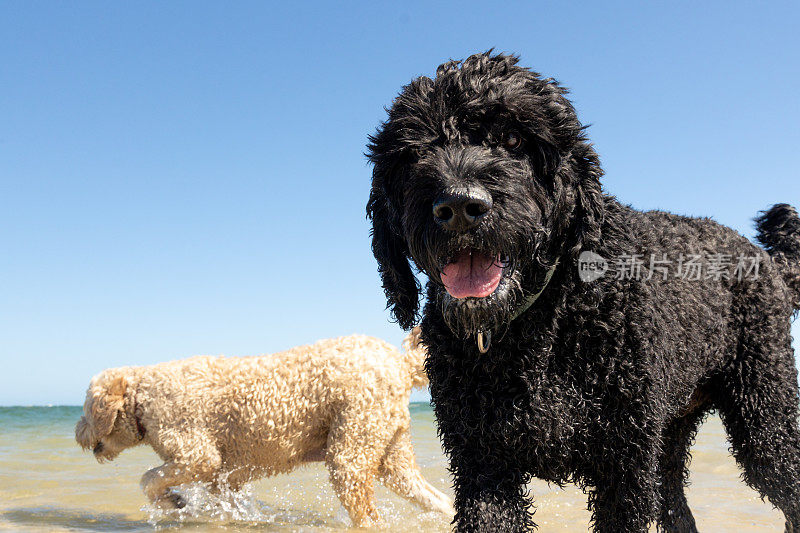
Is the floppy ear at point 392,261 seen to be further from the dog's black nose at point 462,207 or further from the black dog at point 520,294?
the dog's black nose at point 462,207

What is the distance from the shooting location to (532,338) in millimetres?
2531

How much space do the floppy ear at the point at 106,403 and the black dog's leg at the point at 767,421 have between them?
5.29 meters

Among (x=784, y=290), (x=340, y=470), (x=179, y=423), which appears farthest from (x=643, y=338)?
(x=179, y=423)

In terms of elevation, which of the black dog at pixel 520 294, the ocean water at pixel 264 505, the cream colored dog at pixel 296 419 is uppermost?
the black dog at pixel 520 294

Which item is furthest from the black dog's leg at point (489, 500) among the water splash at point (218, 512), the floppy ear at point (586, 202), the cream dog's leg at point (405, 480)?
the water splash at point (218, 512)

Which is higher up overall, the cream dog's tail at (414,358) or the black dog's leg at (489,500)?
the cream dog's tail at (414,358)

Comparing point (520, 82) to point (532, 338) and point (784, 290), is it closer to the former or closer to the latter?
point (532, 338)

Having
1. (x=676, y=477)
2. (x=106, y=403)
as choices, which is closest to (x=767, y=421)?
(x=676, y=477)

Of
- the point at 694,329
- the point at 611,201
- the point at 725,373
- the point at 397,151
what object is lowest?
the point at 725,373

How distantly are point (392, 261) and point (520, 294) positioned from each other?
0.64 metres

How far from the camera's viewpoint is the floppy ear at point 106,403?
612cm

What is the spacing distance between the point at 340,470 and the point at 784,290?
12.0ft

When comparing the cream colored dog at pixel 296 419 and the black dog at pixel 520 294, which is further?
the cream colored dog at pixel 296 419

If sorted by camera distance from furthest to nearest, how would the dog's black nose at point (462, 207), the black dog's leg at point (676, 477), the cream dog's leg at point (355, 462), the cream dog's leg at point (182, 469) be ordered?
the cream dog's leg at point (182, 469) < the cream dog's leg at point (355, 462) < the black dog's leg at point (676, 477) < the dog's black nose at point (462, 207)
